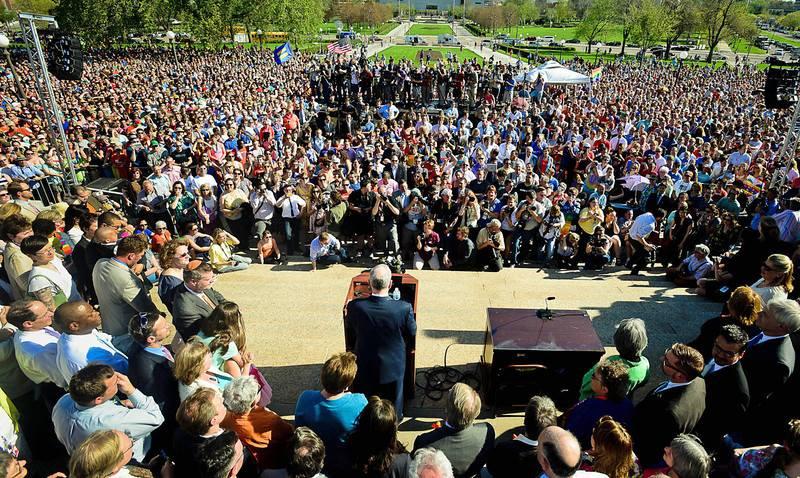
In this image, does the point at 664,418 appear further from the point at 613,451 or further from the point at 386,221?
the point at 386,221

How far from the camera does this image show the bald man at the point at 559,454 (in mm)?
2396

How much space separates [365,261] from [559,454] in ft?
20.1

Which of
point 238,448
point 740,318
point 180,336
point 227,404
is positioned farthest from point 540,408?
point 180,336

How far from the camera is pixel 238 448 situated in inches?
103

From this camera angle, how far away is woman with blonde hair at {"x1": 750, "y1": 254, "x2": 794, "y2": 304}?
442cm

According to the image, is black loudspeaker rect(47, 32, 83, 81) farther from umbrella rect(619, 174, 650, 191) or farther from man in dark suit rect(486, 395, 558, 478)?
umbrella rect(619, 174, 650, 191)

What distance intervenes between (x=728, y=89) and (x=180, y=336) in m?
31.4

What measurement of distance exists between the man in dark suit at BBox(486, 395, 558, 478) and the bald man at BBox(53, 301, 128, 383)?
9.31ft

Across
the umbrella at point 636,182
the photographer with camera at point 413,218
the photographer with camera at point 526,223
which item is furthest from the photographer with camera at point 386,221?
the umbrella at point 636,182

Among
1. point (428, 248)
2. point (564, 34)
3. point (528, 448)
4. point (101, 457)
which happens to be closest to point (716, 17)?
point (564, 34)

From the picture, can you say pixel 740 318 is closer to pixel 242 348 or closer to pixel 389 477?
pixel 389 477

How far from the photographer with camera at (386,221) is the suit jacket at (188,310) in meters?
4.48

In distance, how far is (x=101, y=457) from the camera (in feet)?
7.62

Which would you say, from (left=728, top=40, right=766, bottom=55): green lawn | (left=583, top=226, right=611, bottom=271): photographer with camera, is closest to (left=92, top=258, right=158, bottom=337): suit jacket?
(left=583, top=226, right=611, bottom=271): photographer with camera
